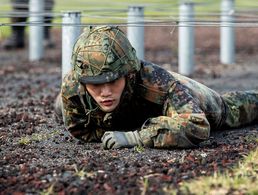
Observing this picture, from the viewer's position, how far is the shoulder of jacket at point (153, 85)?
5.51m

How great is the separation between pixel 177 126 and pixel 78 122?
746 mm

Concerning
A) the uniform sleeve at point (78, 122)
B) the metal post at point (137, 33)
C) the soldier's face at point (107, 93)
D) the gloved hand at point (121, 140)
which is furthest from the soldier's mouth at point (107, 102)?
the metal post at point (137, 33)

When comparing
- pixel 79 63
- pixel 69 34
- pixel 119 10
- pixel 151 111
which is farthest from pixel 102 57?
pixel 119 10

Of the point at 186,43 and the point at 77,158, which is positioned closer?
the point at 77,158

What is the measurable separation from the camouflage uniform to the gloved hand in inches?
1.9

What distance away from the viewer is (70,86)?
5.54 meters

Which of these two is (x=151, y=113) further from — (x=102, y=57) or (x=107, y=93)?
(x=102, y=57)

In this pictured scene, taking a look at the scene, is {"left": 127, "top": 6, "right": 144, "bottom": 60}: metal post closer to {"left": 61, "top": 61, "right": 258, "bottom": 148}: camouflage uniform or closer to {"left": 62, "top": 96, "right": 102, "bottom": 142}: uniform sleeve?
{"left": 61, "top": 61, "right": 258, "bottom": 148}: camouflage uniform

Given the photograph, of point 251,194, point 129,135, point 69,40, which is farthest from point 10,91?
point 251,194

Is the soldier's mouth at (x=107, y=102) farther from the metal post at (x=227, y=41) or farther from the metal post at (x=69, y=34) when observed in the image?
the metal post at (x=227, y=41)

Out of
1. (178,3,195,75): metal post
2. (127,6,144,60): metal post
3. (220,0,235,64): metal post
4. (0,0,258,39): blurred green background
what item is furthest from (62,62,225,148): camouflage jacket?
(220,0,235,64): metal post

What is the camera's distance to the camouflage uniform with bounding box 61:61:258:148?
537 centimetres

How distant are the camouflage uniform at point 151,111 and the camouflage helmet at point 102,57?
0.59ft

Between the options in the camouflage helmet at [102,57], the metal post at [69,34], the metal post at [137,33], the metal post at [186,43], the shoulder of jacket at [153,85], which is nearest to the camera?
the camouflage helmet at [102,57]
